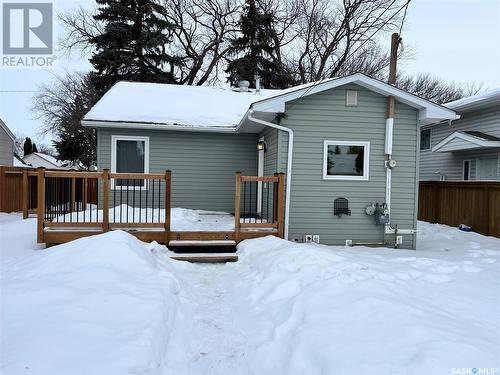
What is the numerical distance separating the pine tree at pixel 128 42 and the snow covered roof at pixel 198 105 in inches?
373

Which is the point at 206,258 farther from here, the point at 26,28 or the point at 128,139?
the point at 26,28

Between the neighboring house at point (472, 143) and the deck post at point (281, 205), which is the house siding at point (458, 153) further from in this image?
the deck post at point (281, 205)

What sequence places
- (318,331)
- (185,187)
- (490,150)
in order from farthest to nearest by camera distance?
(490,150), (185,187), (318,331)

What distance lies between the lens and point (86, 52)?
2247cm

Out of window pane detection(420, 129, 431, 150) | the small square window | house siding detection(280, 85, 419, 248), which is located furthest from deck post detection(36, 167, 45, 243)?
window pane detection(420, 129, 431, 150)

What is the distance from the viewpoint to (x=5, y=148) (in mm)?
15602

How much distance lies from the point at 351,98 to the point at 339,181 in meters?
1.71

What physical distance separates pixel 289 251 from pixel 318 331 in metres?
2.35

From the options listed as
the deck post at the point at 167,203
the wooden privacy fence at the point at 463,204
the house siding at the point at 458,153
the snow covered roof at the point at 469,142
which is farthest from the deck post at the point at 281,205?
the house siding at the point at 458,153

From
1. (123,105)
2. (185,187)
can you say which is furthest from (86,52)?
(185,187)

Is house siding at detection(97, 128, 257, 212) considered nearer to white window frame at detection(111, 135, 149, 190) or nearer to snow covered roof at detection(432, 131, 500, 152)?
white window frame at detection(111, 135, 149, 190)

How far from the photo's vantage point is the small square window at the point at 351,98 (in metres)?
7.30

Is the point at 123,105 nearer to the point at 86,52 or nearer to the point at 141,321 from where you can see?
the point at 141,321

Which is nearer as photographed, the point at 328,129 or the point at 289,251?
the point at 289,251
